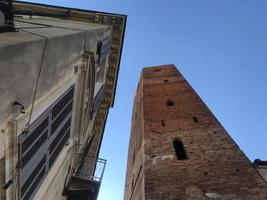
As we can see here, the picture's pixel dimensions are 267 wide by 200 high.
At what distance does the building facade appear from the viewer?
401cm

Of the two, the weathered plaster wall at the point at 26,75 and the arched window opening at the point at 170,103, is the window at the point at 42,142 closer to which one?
the weathered plaster wall at the point at 26,75

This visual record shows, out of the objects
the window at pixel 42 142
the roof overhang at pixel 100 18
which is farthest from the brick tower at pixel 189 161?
the roof overhang at pixel 100 18

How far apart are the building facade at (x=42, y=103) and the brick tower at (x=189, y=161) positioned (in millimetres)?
1901

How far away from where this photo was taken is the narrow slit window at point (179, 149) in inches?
340

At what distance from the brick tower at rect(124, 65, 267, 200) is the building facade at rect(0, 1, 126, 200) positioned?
1901mm

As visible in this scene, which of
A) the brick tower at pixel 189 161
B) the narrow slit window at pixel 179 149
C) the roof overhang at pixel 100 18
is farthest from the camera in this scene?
the roof overhang at pixel 100 18

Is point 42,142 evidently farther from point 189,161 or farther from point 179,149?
point 179,149

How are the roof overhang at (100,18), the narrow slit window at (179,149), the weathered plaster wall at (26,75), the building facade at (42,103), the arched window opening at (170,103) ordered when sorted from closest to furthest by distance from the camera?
the weathered plaster wall at (26,75) → the building facade at (42,103) → the narrow slit window at (179,149) → the arched window opening at (170,103) → the roof overhang at (100,18)

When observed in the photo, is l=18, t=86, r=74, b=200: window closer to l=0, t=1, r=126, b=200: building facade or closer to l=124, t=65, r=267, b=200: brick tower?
l=0, t=1, r=126, b=200: building facade

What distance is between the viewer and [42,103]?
528 centimetres

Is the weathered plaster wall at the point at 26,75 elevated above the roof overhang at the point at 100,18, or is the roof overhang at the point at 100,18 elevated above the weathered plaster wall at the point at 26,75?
the roof overhang at the point at 100,18

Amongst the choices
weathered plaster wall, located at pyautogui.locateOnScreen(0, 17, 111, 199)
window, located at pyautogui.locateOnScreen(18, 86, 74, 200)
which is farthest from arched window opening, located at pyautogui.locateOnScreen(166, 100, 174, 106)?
weathered plaster wall, located at pyautogui.locateOnScreen(0, 17, 111, 199)

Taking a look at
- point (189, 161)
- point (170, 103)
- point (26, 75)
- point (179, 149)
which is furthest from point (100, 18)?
point (26, 75)

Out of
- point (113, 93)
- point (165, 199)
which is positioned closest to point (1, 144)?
point (165, 199)
